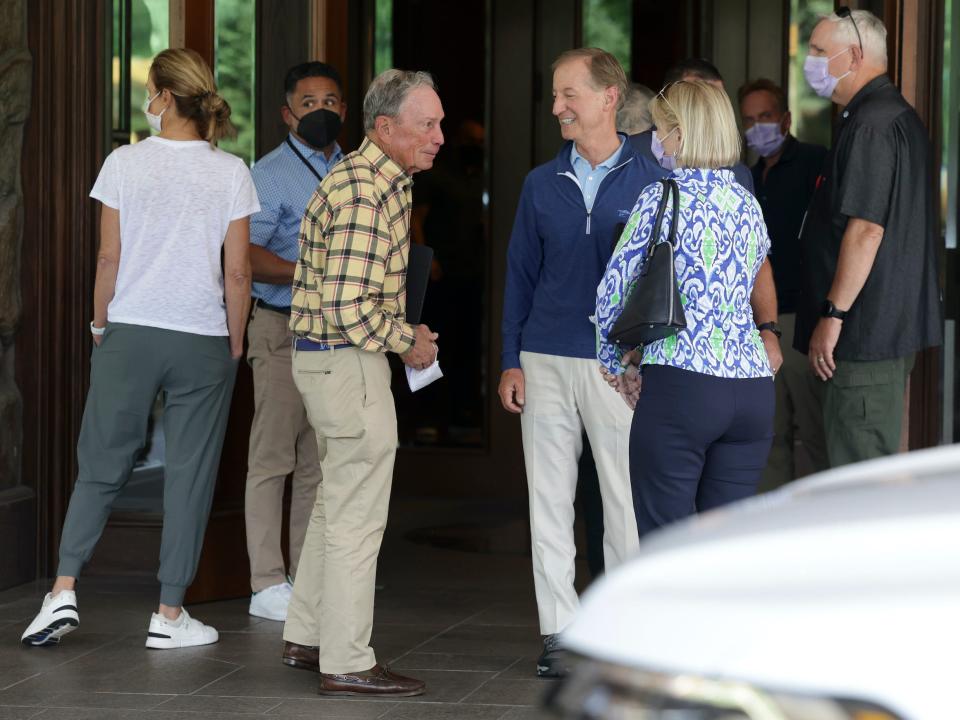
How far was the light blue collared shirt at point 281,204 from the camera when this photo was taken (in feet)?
17.9

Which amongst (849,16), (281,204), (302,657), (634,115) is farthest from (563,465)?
(849,16)

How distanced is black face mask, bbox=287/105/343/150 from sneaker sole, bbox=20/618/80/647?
6.39 feet

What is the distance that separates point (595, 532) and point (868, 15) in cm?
203

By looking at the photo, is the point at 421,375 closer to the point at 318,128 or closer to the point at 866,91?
the point at 318,128

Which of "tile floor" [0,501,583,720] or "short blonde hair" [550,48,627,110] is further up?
"short blonde hair" [550,48,627,110]

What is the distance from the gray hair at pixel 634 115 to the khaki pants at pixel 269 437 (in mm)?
1443

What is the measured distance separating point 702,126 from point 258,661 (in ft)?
7.33

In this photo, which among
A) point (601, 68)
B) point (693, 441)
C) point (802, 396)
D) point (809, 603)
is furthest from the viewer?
point (802, 396)

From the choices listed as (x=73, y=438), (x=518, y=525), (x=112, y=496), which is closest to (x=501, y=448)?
(x=518, y=525)

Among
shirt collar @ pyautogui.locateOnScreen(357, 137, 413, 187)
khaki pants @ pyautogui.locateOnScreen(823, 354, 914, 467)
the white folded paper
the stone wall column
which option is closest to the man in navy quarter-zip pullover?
the white folded paper

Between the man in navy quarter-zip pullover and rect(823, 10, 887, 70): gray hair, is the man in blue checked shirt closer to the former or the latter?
the man in navy quarter-zip pullover

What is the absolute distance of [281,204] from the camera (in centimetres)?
546

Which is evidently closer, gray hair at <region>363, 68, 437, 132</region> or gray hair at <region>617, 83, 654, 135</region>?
gray hair at <region>363, 68, 437, 132</region>

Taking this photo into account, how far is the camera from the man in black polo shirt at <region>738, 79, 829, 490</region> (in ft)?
19.4
